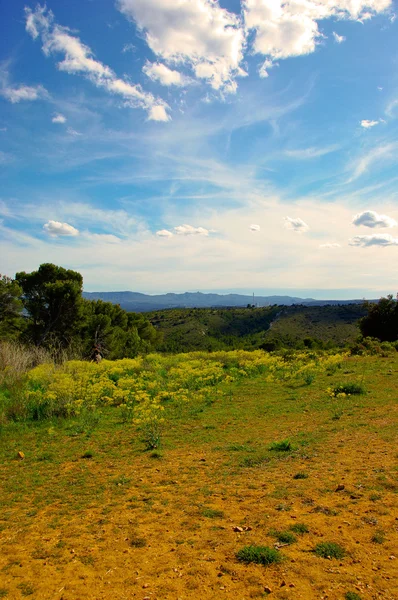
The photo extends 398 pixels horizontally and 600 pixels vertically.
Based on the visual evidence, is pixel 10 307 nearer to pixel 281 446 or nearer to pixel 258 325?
pixel 281 446

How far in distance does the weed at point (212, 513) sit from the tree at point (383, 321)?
101 ft

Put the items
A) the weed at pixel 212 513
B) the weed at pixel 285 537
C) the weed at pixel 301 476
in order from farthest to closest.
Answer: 1. the weed at pixel 301 476
2. the weed at pixel 212 513
3. the weed at pixel 285 537

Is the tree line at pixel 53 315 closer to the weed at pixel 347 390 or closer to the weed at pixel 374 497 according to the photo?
the weed at pixel 347 390

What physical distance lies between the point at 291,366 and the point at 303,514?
503 inches

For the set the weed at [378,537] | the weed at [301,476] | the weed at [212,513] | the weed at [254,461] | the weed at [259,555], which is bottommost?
the weed at [254,461]

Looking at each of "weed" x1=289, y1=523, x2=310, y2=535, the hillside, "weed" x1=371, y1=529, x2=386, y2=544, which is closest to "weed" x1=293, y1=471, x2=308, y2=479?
"weed" x1=289, y1=523, x2=310, y2=535

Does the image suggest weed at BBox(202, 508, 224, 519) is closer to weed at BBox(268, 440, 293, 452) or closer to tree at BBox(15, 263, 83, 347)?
weed at BBox(268, 440, 293, 452)

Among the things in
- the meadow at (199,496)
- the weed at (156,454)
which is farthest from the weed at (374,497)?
the weed at (156,454)

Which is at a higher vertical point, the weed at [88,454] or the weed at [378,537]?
the weed at [378,537]

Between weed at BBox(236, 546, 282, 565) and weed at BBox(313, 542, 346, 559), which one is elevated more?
weed at BBox(313, 542, 346, 559)

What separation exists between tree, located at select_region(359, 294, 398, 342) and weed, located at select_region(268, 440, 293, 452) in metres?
28.0

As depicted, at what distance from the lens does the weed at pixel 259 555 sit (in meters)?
3.48

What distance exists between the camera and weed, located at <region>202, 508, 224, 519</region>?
449cm

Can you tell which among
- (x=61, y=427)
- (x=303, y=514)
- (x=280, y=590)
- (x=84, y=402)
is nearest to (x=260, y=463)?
(x=303, y=514)
